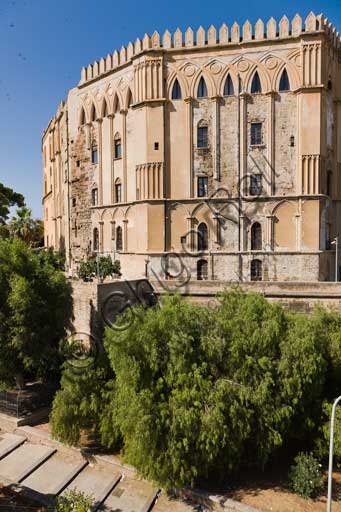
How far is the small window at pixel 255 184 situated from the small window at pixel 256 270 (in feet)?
14.2

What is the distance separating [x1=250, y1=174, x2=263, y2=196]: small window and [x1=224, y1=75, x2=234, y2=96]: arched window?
17.6 ft

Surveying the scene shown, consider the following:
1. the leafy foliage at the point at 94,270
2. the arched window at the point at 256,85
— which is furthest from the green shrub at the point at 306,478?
the arched window at the point at 256,85

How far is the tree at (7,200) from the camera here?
30773 mm

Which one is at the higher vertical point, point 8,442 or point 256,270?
point 256,270

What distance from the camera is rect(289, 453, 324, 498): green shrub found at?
1207 centimetres

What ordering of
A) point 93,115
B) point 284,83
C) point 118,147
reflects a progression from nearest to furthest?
1. point 284,83
2. point 118,147
3. point 93,115

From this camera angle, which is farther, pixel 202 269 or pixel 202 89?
pixel 202 269

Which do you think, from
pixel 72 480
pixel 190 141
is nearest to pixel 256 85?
pixel 190 141

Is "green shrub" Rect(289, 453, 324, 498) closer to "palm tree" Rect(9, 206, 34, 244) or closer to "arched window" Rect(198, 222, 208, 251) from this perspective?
"arched window" Rect(198, 222, 208, 251)

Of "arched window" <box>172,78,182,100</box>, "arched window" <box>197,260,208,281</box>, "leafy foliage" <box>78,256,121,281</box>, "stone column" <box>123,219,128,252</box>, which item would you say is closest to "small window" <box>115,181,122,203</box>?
"stone column" <box>123,219,128,252</box>

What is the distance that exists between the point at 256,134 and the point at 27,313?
17.5m

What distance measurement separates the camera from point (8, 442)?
14812 mm

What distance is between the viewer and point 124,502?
1206 cm

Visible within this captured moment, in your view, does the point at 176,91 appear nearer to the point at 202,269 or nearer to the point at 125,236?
the point at 125,236
